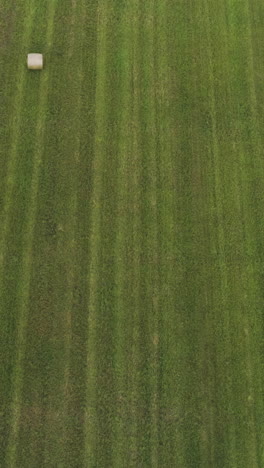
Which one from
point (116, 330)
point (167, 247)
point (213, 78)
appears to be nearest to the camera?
point (116, 330)

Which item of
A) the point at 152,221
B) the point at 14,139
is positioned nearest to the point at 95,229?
the point at 152,221

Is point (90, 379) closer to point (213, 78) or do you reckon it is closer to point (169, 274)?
point (169, 274)

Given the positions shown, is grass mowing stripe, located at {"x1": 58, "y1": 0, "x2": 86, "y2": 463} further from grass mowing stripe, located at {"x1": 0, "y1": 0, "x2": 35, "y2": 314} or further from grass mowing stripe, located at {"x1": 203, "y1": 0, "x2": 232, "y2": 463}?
grass mowing stripe, located at {"x1": 203, "y1": 0, "x2": 232, "y2": 463}

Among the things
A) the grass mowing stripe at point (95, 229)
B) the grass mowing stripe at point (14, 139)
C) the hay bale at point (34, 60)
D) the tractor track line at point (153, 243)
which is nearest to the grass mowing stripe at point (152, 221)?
the tractor track line at point (153, 243)

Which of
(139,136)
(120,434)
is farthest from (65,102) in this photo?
(120,434)

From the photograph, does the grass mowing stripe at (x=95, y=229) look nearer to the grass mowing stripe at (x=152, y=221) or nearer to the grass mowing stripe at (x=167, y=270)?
the grass mowing stripe at (x=152, y=221)

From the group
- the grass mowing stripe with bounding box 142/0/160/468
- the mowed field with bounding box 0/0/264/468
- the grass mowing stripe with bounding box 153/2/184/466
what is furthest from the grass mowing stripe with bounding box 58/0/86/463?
the grass mowing stripe with bounding box 153/2/184/466

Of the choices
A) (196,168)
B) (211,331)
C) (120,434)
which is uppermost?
(196,168)
